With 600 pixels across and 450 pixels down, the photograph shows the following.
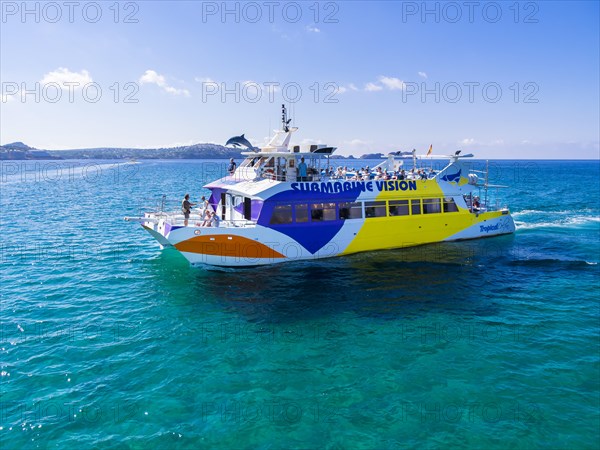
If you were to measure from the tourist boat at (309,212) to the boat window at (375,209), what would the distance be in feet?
0.18

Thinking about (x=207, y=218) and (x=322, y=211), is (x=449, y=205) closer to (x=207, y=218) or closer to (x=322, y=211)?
(x=322, y=211)

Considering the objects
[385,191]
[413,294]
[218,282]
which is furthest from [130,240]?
[413,294]

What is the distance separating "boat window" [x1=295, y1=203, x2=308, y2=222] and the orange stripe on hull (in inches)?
87.2

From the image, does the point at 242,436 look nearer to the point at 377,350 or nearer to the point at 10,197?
the point at 377,350

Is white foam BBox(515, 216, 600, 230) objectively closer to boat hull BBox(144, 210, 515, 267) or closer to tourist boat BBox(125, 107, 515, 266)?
boat hull BBox(144, 210, 515, 267)

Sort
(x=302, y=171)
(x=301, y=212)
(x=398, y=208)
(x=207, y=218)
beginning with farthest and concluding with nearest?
(x=398, y=208)
(x=302, y=171)
(x=301, y=212)
(x=207, y=218)

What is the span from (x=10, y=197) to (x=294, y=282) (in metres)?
49.7

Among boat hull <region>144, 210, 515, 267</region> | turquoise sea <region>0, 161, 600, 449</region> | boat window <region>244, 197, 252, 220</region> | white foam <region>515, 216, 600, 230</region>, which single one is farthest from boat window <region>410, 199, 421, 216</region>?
white foam <region>515, 216, 600, 230</region>

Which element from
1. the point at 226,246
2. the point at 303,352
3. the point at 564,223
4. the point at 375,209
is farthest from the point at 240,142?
the point at 564,223

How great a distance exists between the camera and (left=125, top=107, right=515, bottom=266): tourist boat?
20125 millimetres

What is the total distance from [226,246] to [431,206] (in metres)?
12.8

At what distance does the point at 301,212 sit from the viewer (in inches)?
836

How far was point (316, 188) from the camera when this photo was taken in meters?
21.7

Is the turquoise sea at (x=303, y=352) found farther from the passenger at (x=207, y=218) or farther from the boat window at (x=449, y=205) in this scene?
the boat window at (x=449, y=205)
